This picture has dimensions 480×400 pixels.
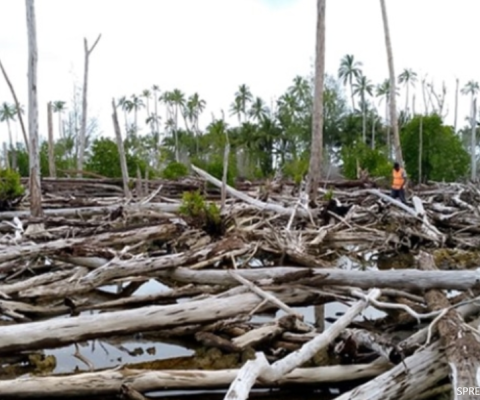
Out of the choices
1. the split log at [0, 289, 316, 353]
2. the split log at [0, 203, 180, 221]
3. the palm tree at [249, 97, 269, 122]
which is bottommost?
the split log at [0, 289, 316, 353]

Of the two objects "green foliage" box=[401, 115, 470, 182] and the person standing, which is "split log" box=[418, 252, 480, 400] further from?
"green foliage" box=[401, 115, 470, 182]

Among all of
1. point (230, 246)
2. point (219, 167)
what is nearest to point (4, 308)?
point (230, 246)

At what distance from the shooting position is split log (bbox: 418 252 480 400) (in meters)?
2.75

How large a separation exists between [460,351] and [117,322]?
2254 millimetres

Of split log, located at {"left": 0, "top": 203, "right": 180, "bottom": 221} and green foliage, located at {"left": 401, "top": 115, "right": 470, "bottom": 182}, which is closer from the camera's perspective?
split log, located at {"left": 0, "top": 203, "right": 180, "bottom": 221}

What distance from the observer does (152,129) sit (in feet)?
194

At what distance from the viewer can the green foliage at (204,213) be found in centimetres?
830

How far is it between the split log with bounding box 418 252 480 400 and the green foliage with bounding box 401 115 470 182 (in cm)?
2319

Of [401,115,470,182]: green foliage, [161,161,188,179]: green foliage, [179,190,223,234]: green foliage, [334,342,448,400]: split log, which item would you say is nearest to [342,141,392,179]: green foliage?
[401,115,470,182]: green foliage

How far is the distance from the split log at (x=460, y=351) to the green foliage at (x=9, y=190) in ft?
29.5

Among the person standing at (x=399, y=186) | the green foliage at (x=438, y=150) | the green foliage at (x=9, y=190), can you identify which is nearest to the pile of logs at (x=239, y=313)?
the green foliage at (x=9, y=190)

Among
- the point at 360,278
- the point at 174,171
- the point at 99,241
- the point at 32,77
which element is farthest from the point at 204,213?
the point at 174,171

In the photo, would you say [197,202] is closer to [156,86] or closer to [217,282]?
[217,282]

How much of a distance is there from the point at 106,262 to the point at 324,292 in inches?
89.1
